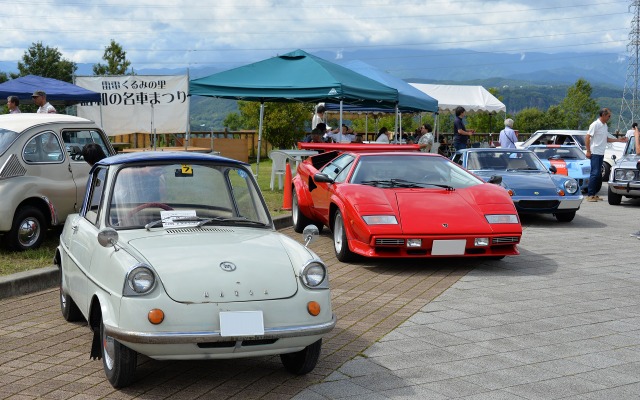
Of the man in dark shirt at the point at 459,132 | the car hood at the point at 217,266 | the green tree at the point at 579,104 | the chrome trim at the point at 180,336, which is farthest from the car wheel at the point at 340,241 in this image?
the green tree at the point at 579,104

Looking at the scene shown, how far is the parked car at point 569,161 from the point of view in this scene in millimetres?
18578

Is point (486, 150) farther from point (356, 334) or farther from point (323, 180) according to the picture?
point (356, 334)

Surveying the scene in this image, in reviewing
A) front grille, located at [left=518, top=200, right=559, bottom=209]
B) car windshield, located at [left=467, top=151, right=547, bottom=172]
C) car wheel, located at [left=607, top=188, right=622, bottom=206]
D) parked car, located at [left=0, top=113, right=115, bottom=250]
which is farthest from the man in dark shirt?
parked car, located at [left=0, top=113, right=115, bottom=250]

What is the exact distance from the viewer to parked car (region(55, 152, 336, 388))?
4.42 m

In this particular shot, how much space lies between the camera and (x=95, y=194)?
5.84 metres

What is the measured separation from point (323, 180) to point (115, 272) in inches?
203

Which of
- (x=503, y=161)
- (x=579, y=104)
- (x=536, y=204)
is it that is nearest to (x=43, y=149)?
(x=536, y=204)

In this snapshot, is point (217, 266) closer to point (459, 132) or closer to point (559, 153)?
point (459, 132)

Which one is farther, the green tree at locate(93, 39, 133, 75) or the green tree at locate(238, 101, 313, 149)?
the green tree at locate(93, 39, 133, 75)

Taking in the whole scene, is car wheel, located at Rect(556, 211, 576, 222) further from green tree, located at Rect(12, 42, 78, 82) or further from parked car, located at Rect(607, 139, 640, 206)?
green tree, located at Rect(12, 42, 78, 82)

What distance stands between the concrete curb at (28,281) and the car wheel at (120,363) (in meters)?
2.86

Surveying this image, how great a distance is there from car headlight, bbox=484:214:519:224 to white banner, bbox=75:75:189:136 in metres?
12.6

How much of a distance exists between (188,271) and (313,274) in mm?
760

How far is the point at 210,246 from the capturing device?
16.2 ft
